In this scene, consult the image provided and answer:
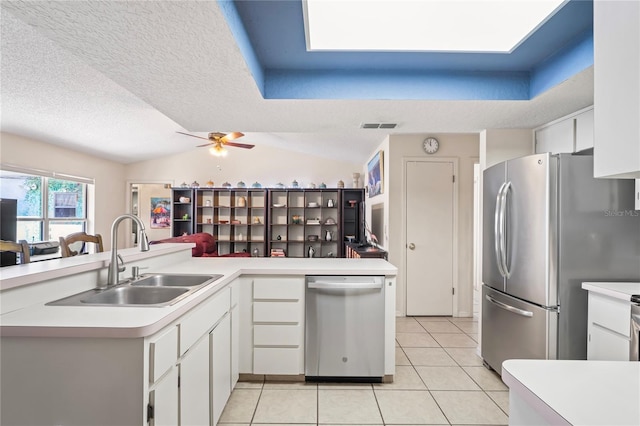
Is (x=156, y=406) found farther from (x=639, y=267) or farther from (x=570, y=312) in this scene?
(x=639, y=267)

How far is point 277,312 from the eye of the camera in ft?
8.16

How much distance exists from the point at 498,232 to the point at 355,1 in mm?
1922

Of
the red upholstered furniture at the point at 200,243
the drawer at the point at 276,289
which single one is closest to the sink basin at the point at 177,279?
the drawer at the point at 276,289

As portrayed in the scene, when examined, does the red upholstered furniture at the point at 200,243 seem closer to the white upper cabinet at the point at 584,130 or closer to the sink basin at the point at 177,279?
the sink basin at the point at 177,279

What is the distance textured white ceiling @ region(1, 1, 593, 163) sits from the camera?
1.43m

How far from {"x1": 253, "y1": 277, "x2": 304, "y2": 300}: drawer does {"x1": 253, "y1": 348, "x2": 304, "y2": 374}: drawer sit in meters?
0.41

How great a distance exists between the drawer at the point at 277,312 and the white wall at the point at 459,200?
2066 millimetres

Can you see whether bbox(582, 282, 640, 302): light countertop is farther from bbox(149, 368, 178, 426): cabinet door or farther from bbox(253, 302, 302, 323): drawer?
bbox(149, 368, 178, 426): cabinet door

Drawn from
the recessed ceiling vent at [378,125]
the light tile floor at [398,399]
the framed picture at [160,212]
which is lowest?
the light tile floor at [398,399]

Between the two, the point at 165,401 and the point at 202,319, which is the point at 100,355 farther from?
the point at 202,319

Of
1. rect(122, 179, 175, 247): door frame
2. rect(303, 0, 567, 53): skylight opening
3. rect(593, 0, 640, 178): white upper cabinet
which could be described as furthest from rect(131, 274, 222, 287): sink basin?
rect(122, 179, 175, 247): door frame

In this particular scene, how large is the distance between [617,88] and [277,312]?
2.28 metres

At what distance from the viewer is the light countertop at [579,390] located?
66 centimetres

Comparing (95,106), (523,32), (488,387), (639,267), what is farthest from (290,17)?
(95,106)
